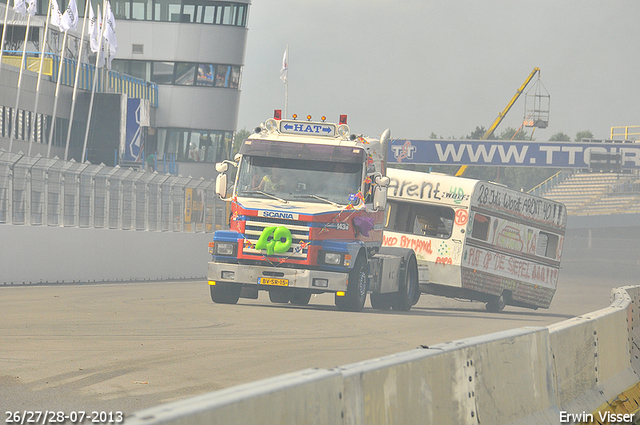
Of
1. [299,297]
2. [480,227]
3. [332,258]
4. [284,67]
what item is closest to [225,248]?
[332,258]

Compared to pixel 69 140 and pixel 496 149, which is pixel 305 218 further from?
pixel 496 149

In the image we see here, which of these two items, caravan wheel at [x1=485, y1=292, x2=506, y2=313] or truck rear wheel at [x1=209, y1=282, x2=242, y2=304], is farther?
caravan wheel at [x1=485, y1=292, x2=506, y2=313]

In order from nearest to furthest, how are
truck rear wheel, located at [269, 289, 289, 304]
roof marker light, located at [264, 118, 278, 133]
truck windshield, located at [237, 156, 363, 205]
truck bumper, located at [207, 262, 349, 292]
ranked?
truck bumper, located at [207, 262, 349, 292] < truck windshield, located at [237, 156, 363, 205] < roof marker light, located at [264, 118, 278, 133] < truck rear wheel, located at [269, 289, 289, 304]

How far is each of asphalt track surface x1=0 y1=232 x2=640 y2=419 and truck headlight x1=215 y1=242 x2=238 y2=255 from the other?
3.37ft

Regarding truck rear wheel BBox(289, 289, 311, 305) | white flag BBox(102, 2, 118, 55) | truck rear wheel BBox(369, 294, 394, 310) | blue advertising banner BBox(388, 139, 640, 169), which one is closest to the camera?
truck rear wheel BBox(289, 289, 311, 305)

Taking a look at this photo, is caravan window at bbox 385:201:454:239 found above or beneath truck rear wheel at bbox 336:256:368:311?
above

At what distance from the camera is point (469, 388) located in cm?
601

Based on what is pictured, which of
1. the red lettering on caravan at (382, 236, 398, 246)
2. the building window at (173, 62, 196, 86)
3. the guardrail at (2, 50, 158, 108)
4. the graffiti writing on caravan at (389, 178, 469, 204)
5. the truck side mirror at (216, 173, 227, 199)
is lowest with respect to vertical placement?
the red lettering on caravan at (382, 236, 398, 246)

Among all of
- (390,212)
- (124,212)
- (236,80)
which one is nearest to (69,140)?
(236,80)

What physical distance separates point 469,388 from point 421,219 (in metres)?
16.4

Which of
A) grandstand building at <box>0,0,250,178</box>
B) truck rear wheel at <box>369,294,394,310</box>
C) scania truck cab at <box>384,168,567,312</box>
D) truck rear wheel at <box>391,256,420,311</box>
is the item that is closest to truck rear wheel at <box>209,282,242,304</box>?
truck rear wheel at <box>369,294,394,310</box>

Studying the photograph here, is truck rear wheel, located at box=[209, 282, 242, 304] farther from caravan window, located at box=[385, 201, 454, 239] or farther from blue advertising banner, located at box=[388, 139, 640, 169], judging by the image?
blue advertising banner, located at box=[388, 139, 640, 169]

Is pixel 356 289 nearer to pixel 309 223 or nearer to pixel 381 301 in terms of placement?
pixel 309 223

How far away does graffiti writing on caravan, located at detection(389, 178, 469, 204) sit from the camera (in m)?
21.5
